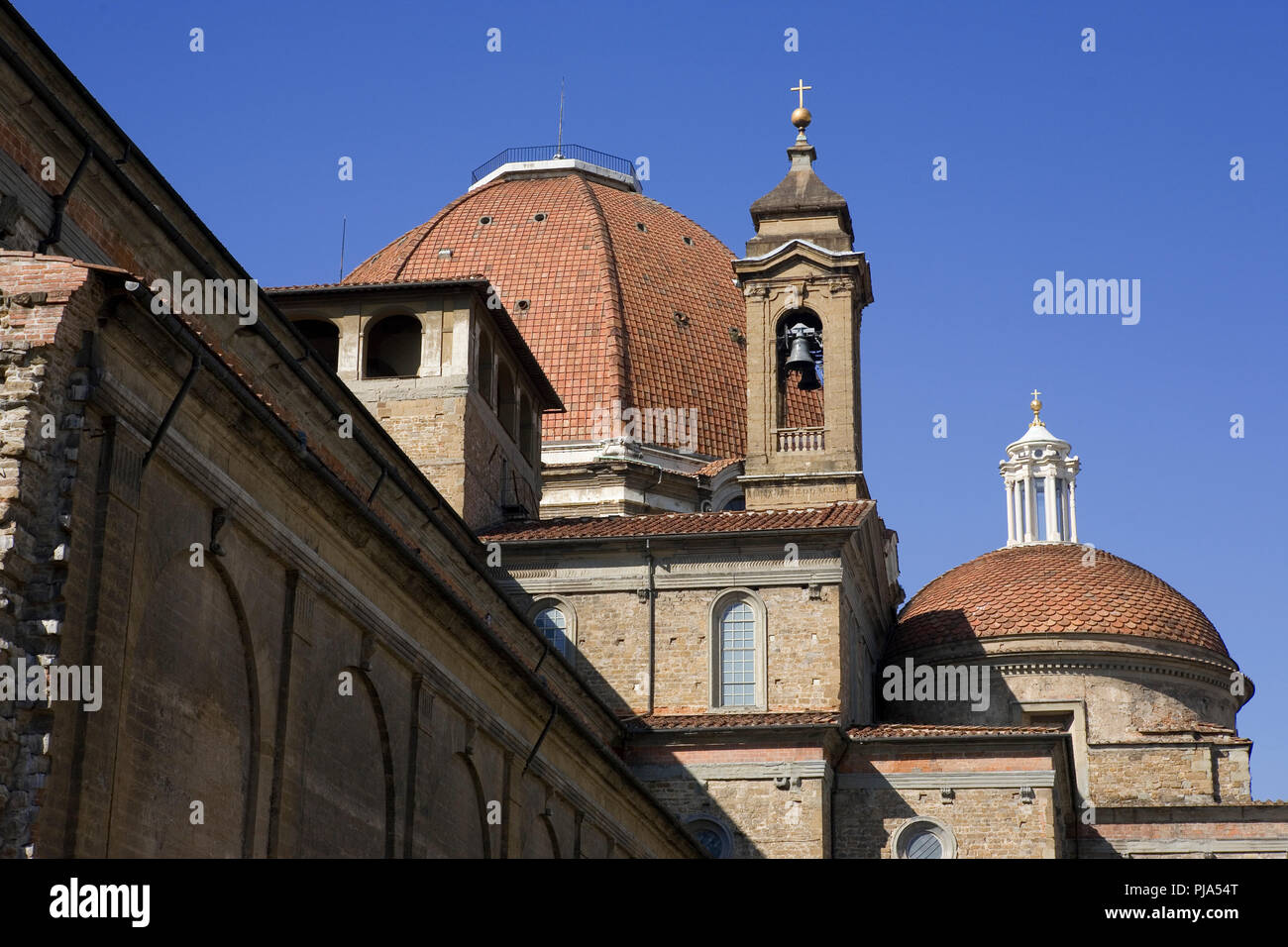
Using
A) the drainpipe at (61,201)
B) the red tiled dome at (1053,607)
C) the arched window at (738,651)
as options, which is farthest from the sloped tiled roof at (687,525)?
the drainpipe at (61,201)

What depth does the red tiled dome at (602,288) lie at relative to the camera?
169 ft

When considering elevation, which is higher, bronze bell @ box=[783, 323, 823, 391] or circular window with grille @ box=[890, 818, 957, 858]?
bronze bell @ box=[783, 323, 823, 391]

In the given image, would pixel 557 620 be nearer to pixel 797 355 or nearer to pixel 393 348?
pixel 393 348

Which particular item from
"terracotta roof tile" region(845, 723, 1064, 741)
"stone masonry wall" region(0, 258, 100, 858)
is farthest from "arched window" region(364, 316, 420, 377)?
"stone masonry wall" region(0, 258, 100, 858)

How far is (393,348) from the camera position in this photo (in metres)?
39.2

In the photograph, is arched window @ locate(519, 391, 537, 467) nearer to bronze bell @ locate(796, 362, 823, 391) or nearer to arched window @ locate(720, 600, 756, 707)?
bronze bell @ locate(796, 362, 823, 391)

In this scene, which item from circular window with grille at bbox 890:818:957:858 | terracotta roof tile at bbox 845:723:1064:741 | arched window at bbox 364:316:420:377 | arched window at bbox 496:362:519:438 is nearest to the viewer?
circular window with grille at bbox 890:818:957:858

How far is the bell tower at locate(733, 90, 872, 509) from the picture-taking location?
138ft

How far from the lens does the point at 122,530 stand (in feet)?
51.8

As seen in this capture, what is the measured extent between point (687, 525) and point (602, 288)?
15.3 metres

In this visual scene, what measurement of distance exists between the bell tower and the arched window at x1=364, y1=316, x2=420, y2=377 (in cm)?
Result: 735
